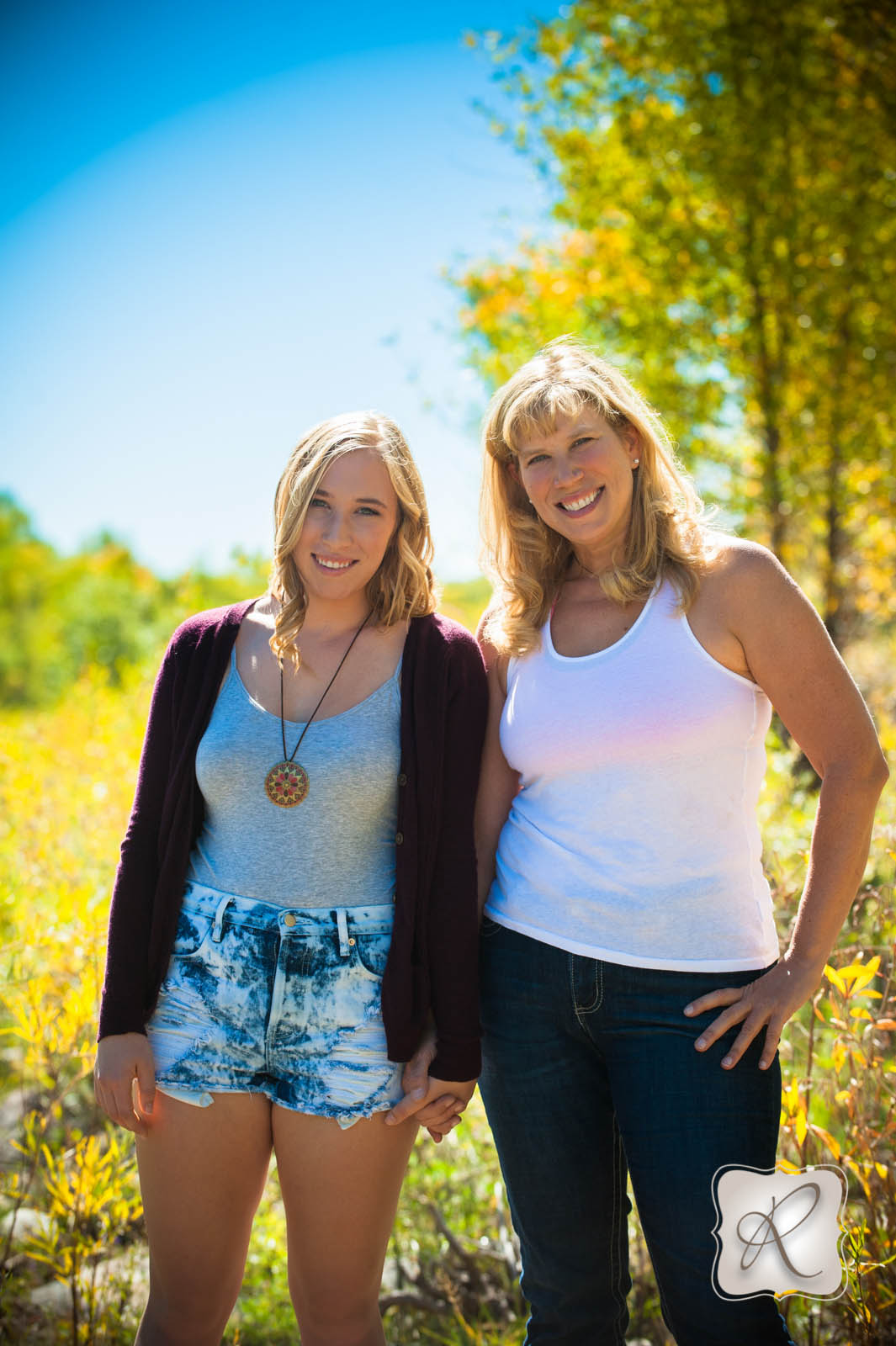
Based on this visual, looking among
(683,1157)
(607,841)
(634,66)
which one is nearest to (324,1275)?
(683,1157)

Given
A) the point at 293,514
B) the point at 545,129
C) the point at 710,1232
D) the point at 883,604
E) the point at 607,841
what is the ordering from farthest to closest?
the point at 883,604, the point at 545,129, the point at 293,514, the point at 607,841, the point at 710,1232

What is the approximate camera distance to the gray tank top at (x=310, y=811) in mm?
1829

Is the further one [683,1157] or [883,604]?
[883,604]

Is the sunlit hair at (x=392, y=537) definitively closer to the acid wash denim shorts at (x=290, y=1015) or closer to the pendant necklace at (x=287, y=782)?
the pendant necklace at (x=287, y=782)

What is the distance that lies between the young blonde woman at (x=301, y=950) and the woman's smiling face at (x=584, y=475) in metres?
0.36

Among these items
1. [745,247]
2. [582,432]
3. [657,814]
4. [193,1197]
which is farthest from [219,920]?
[745,247]

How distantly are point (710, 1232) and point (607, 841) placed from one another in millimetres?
660

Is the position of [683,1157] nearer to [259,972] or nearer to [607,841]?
[607,841]

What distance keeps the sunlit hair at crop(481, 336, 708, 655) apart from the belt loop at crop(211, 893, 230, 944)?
0.79m

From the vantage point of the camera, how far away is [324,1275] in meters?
1.76

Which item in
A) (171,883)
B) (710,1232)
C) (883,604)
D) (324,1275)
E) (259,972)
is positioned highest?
(883,604)

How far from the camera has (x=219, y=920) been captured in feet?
5.97

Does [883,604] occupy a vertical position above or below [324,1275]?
above

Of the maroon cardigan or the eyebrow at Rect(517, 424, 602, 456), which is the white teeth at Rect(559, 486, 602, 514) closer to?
the eyebrow at Rect(517, 424, 602, 456)
